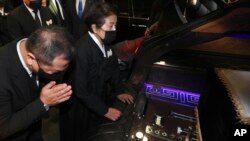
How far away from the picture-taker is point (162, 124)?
162 centimetres

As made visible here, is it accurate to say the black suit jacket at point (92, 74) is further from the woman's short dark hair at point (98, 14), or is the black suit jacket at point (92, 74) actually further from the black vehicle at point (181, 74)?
the black vehicle at point (181, 74)

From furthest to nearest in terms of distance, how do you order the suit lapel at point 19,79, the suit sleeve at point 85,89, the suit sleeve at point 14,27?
the suit sleeve at point 14,27 < the suit sleeve at point 85,89 < the suit lapel at point 19,79

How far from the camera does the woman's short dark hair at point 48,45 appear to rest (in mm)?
1563

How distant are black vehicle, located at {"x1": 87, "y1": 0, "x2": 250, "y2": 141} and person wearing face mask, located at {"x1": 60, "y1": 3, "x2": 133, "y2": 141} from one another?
19 cm

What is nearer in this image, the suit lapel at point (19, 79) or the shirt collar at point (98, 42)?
the suit lapel at point (19, 79)

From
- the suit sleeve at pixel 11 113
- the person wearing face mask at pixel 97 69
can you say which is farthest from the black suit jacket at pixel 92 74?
the suit sleeve at pixel 11 113

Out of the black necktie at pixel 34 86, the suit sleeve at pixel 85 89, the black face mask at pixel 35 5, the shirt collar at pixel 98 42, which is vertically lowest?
the suit sleeve at pixel 85 89

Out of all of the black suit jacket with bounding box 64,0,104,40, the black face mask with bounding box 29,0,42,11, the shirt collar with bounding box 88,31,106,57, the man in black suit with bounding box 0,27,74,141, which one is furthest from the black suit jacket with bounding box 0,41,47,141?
the black suit jacket with bounding box 64,0,104,40

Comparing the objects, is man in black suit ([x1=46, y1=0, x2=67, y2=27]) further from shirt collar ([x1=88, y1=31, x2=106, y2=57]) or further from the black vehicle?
the black vehicle

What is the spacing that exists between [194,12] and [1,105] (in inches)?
74.8

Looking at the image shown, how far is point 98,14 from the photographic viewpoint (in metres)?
2.17

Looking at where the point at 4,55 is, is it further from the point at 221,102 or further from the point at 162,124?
the point at 221,102

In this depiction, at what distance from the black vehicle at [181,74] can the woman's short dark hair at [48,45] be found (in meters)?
0.53

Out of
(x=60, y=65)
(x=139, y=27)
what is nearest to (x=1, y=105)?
(x=60, y=65)
